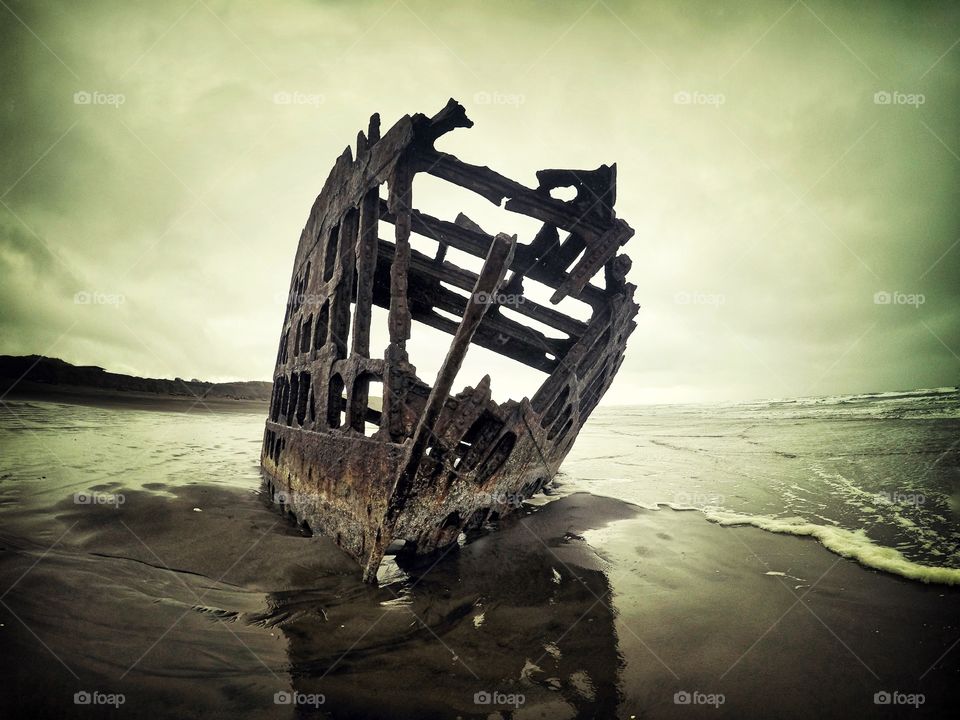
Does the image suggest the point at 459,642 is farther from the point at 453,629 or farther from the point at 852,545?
the point at 852,545

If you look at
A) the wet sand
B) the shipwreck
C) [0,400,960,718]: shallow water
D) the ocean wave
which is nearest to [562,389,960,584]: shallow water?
the ocean wave

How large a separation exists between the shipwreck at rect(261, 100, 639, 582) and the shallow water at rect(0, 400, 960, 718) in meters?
0.61

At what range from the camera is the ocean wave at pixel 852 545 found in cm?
427

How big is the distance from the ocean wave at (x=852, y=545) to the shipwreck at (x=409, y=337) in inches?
115

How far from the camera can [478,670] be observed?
264 cm

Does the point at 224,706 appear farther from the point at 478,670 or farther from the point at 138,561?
the point at 138,561

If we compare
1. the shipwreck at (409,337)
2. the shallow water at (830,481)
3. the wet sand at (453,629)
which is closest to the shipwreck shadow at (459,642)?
the wet sand at (453,629)

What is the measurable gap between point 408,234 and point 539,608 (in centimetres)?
365

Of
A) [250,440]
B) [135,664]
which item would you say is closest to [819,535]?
[135,664]

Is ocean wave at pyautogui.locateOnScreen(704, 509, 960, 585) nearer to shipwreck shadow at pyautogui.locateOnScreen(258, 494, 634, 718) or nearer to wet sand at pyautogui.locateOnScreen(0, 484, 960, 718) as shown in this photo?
wet sand at pyautogui.locateOnScreen(0, 484, 960, 718)

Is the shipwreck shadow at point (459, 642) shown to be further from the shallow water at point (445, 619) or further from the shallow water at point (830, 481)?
the shallow water at point (830, 481)

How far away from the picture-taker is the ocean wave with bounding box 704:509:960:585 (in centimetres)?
427

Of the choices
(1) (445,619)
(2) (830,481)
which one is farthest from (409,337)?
(2) (830,481)

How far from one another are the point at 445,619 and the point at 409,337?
2391 mm
